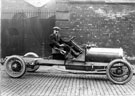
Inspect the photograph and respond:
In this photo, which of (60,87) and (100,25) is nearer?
(60,87)

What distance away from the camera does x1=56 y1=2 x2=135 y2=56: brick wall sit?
501 inches

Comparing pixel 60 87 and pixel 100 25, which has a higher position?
pixel 100 25

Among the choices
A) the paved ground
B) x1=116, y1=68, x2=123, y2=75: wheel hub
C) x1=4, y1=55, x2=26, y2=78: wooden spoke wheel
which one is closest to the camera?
the paved ground

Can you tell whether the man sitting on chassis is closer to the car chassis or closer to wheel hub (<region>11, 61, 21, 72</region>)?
the car chassis

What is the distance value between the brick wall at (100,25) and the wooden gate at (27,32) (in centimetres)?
92

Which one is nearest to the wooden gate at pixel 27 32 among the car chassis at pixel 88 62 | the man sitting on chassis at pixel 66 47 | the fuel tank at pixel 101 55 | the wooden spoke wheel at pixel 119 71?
the car chassis at pixel 88 62

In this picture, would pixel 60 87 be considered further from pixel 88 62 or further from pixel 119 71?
pixel 119 71

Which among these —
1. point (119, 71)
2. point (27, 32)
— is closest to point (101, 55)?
point (119, 71)

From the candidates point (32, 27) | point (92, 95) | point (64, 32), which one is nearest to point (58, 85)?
point (92, 95)

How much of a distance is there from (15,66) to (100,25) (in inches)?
214

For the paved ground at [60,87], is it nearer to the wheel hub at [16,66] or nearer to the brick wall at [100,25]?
the wheel hub at [16,66]

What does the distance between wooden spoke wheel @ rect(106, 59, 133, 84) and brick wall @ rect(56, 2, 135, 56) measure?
466 centimetres

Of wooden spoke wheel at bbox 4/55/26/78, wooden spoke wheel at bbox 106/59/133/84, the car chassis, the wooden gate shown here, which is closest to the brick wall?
the wooden gate

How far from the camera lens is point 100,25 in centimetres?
1273
